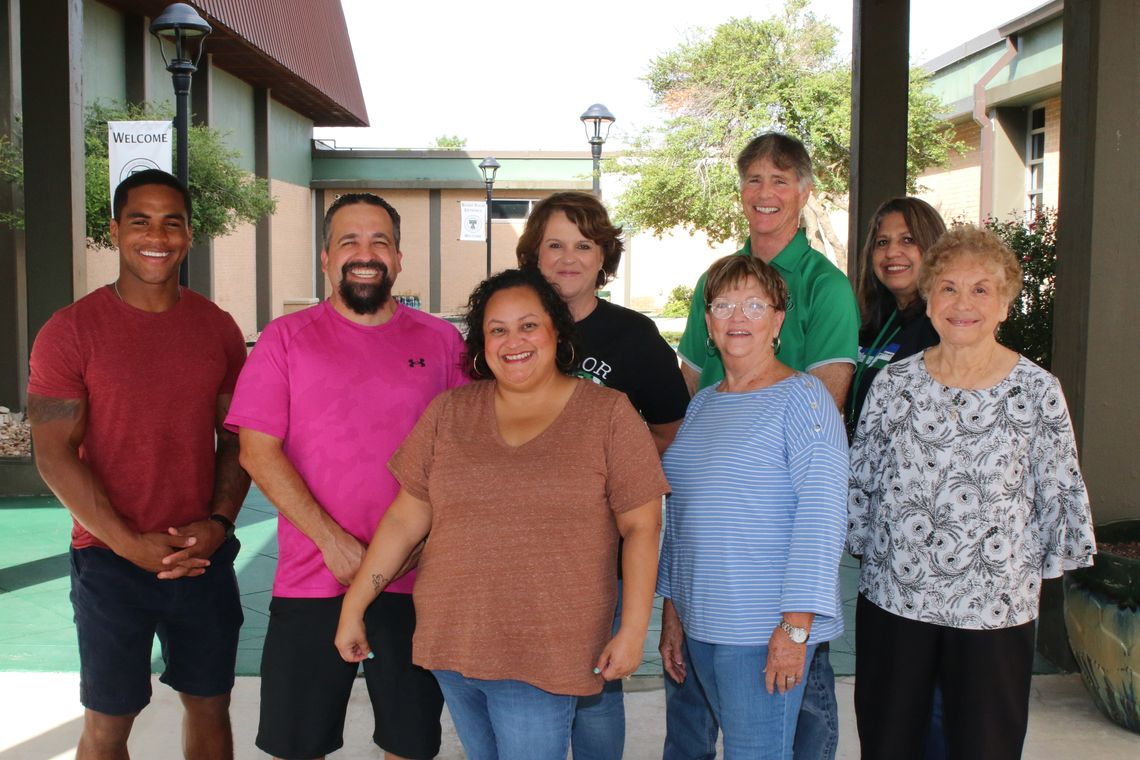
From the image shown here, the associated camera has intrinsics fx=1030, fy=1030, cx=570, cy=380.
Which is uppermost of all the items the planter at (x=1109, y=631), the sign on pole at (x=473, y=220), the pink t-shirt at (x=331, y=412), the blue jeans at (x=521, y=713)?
the sign on pole at (x=473, y=220)

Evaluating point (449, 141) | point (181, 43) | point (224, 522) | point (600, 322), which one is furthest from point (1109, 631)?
point (449, 141)

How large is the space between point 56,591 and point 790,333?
14.3 feet

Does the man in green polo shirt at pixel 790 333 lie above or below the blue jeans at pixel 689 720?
above

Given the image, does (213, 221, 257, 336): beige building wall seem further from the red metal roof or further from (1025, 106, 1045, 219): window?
(1025, 106, 1045, 219): window

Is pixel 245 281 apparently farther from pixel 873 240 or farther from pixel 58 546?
pixel 873 240

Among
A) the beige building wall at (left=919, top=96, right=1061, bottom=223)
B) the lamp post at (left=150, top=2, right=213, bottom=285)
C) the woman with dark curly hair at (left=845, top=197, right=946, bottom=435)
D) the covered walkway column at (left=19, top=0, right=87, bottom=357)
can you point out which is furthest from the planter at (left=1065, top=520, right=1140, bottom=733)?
the beige building wall at (left=919, top=96, right=1061, bottom=223)

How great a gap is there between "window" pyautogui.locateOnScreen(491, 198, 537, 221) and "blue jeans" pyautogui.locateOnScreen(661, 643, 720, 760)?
30.3m

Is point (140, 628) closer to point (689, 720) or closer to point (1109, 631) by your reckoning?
point (689, 720)

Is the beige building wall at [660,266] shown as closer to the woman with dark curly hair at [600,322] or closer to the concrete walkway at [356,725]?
the concrete walkway at [356,725]

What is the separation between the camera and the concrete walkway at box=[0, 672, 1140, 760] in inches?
144

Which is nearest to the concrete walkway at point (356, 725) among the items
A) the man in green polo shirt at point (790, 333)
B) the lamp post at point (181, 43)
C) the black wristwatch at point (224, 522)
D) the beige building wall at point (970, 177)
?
the man in green polo shirt at point (790, 333)

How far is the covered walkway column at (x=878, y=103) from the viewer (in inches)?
243

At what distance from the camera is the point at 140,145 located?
27.7 ft

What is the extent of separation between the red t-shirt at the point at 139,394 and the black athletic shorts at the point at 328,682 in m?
0.46
